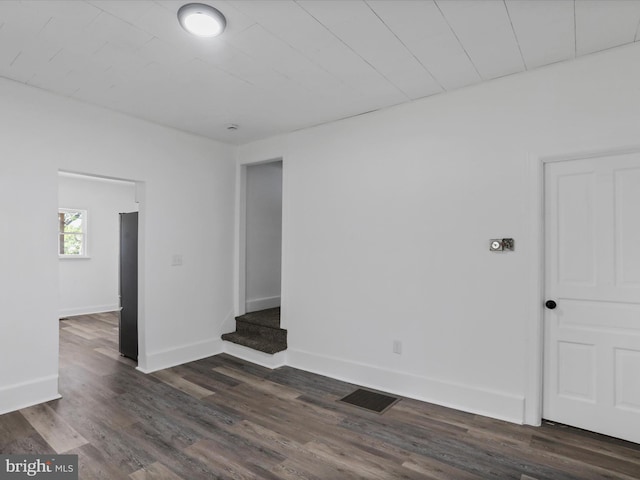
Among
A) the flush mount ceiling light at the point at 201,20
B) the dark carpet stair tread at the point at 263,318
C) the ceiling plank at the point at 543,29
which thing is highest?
the ceiling plank at the point at 543,29

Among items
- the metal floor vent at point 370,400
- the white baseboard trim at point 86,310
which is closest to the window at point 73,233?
the white baseboard trim at point 86,310

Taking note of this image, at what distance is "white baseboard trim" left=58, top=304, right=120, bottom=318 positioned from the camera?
6930 millimetres

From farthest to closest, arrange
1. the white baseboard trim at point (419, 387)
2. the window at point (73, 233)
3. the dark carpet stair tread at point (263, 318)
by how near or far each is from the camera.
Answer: the window at point (73, 233)
the dark carpet stair tread at point (263, 318)
the white baseboard trim at point (419, 387)

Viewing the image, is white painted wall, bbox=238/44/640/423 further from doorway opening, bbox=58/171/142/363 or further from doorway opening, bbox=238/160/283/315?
doorway opening, bbox=58/171/142/363

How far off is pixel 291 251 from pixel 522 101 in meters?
2.68

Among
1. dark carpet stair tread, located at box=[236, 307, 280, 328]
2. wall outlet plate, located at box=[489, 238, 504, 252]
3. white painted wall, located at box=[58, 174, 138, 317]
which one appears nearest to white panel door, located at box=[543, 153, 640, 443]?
wall outlet plate, located at box=[489, 238, 504, 252]

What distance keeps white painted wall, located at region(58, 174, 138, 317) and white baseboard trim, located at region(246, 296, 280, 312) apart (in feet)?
10.8

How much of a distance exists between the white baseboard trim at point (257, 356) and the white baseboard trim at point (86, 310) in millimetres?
3644

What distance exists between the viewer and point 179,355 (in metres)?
4.30

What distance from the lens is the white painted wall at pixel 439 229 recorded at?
2764 millimetres

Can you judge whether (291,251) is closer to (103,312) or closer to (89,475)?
(89,475)

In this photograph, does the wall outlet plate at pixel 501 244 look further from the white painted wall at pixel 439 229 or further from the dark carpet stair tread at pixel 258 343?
the dark carpet stair tread at pixel 258 343

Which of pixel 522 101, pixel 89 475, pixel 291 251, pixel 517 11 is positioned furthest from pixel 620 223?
pixel 89 475

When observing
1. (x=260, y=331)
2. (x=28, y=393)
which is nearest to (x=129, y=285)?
(x=28, y=393)
